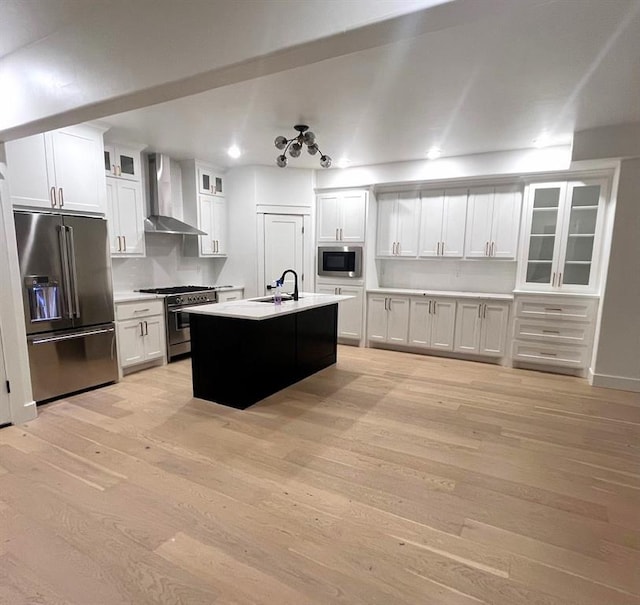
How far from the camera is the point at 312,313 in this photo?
4266 mm

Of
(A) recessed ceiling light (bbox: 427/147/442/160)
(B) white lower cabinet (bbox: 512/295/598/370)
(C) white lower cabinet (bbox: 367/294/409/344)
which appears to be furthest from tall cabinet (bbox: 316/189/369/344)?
(B) white lower cabinet (bbox: 512/295/598/370)

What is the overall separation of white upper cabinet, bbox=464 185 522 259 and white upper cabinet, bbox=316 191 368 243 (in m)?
1.50

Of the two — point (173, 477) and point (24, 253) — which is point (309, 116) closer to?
point (24, 253)

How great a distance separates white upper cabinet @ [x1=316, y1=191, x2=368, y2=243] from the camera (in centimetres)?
553

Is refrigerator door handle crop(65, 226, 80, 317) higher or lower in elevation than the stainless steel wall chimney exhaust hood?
lower

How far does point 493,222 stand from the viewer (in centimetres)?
495

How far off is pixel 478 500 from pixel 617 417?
6.80 ft

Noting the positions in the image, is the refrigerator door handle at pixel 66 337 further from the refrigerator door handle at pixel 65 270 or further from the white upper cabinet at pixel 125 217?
the white upper cabinet at pixel 125 217

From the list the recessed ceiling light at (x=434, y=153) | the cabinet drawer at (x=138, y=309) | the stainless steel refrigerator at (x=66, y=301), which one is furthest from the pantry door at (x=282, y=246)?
the stainless steel refrigerator at (x=66, y=301)

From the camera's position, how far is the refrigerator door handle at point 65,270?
3.34 meters

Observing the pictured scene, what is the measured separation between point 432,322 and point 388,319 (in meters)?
0.63

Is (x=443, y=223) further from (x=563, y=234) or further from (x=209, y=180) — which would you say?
(x=209, y=180)

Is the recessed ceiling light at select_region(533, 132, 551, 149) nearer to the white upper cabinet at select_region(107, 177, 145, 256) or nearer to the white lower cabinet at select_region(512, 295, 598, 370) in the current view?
the white lower cabinet at select_region(512, 295, 598, 370)

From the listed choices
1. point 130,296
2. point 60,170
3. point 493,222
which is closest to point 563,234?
point 493,222
